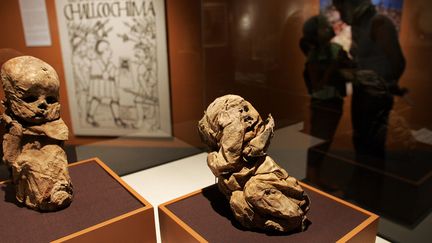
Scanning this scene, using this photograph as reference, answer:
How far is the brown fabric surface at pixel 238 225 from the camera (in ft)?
6.11

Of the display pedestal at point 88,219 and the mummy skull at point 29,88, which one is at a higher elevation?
the mummy skull at point 29,88

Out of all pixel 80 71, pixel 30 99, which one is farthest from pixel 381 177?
pixel 80 71

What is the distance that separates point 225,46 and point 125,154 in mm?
1401

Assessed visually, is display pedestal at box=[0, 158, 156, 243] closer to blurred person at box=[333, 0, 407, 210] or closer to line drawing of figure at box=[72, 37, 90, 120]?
line drawing of figure at box=[72, 37, 90, 120]

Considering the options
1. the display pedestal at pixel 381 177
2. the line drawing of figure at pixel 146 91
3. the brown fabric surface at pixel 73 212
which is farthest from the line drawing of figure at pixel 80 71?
the display pedestal at pixel 381 177

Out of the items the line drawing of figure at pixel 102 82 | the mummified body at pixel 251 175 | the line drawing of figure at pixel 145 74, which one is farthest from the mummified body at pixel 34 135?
the line drawing of figure at pixel 145 74

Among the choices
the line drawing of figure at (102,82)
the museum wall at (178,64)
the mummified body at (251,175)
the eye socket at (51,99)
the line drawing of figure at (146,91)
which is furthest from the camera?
the line drawing of figure at (146,91)

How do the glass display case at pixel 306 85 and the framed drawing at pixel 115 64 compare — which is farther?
the framed drawing at pixel 115 64

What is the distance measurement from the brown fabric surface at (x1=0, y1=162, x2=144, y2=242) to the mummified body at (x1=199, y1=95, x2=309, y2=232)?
60 cm

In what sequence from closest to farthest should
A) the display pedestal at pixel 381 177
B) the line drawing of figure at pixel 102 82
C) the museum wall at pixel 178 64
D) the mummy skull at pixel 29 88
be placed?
the mummy skull at pixel 29 88, the display pedestal at pixel 381 177, the museum wall at pixel 178 64, the line drawing of figure at pixel 102 82

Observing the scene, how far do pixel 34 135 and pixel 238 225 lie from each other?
4.14 ft

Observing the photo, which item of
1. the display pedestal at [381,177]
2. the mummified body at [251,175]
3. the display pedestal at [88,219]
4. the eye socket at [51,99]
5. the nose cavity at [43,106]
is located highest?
the eye socket at [51,99]

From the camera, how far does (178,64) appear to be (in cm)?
348

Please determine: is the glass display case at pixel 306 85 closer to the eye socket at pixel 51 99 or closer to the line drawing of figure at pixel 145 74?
the line drawing of figure at pixel 145 74
